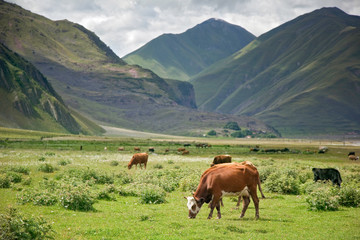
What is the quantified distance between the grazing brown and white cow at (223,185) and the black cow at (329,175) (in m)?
11.5

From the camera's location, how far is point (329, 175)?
1055 inches

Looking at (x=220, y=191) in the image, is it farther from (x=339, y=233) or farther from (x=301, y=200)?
(x=301, y=200)

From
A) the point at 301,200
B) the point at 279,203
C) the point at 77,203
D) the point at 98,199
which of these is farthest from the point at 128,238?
the point at 301,200

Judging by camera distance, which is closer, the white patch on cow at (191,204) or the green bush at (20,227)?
the green bush at (20,227)

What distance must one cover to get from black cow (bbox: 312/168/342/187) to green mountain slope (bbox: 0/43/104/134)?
146872 millimetres

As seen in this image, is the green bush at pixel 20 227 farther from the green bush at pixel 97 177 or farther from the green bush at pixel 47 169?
the green bush at pixel 47 169

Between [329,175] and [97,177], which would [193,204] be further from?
[97,177]

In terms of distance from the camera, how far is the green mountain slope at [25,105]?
161375 millimetres

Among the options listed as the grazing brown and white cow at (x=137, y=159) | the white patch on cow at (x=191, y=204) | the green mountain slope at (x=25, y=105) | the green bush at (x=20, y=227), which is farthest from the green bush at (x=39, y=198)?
the green mountain slope at (x=25, y=105)

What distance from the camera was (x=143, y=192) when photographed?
76.2 feet

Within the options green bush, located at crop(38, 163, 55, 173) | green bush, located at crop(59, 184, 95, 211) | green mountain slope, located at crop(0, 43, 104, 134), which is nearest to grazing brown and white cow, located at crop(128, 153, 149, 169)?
green bush, located at crop(38, 163, 55, 173)

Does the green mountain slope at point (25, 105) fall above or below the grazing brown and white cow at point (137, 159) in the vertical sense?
above

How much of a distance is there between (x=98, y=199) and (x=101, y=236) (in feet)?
31.5

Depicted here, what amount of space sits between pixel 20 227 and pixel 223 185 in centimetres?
917
